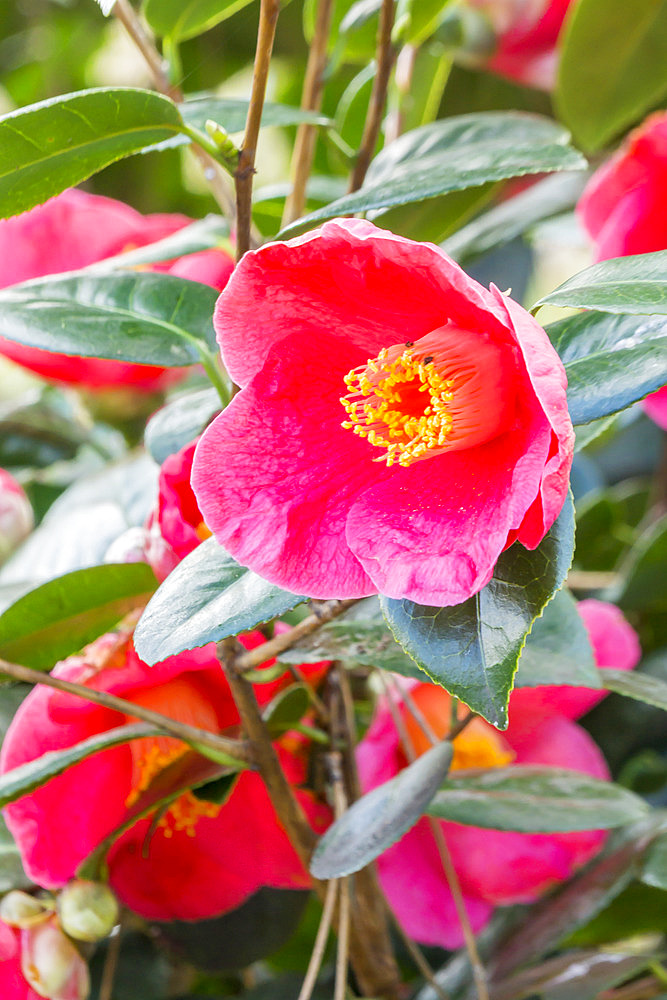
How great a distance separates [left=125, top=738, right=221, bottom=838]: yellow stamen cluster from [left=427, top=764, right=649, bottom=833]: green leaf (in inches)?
4.9

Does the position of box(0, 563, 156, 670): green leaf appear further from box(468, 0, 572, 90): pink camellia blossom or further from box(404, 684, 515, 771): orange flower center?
box(468, 0, 572, 90): pink camellia blossom

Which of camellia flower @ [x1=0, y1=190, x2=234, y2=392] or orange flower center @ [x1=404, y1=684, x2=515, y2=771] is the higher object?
camellia flower @ [x1=0, y1=190, x2=234, y2=392]

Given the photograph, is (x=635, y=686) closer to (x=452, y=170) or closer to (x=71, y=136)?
(x=452, y=170)

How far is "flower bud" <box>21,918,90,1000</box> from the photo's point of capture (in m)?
0.48

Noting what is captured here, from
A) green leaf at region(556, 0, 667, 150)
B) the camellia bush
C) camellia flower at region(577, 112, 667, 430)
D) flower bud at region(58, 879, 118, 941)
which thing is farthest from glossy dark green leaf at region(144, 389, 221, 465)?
green leaf at region(556, 0, 667, 150)

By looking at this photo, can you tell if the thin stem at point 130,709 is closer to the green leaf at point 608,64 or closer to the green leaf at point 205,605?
the green leaf at point 205,605

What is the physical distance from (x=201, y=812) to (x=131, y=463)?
0.26 metres

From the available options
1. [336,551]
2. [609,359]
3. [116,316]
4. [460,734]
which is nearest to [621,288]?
[609,359]

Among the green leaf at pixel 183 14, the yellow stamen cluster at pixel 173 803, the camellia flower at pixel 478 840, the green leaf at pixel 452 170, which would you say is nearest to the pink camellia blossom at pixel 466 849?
the camellia flower at pixel 478 840

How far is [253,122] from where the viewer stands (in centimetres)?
39

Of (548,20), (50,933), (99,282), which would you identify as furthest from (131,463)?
(548,20)

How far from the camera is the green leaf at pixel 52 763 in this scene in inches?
16.5

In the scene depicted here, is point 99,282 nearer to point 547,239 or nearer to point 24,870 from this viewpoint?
point 24,870

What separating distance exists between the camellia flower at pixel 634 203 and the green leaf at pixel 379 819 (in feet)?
1.12
